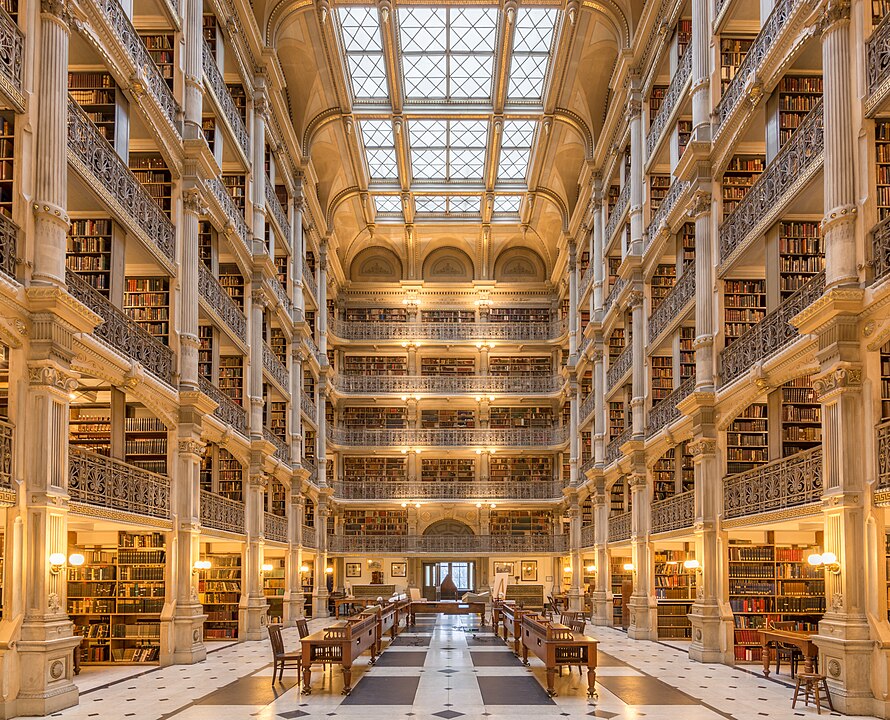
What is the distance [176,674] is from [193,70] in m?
8.95

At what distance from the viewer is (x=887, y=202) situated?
9.60 metres

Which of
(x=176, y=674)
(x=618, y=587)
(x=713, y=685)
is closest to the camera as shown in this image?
(x=713, y=685)

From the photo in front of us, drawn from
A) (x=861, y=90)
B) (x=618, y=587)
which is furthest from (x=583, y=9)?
(x=618, y=587)

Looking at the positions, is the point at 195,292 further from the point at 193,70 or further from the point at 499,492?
the point at 499,492

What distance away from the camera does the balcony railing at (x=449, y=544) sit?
32.3 m

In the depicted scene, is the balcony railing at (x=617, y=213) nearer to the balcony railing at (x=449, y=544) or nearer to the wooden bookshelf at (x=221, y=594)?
the wooden bookshelf at (x=221, y=594)

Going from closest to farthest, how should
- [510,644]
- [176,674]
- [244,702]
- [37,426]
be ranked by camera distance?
[37,426] → [244,702] → [176,674] → [510,644]

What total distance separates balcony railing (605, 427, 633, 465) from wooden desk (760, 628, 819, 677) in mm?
8637

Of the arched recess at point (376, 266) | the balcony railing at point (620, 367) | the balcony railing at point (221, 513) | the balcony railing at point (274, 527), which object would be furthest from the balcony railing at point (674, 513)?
the arched recess at point (376, 266)

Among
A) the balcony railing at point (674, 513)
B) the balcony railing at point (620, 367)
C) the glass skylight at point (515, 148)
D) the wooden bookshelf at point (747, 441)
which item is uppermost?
the glass skylight at point (515, 148)

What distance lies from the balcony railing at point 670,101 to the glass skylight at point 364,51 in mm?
7118

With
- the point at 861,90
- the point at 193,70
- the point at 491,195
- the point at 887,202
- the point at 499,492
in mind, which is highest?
the point at 491,195

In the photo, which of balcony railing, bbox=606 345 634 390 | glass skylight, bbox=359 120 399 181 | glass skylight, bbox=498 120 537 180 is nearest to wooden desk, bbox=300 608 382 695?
balcony railing, bbox=606 345 634 390

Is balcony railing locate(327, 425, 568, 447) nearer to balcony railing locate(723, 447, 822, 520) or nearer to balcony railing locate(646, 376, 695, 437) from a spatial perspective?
balcony railing locate(646, 376, 695, 437)
